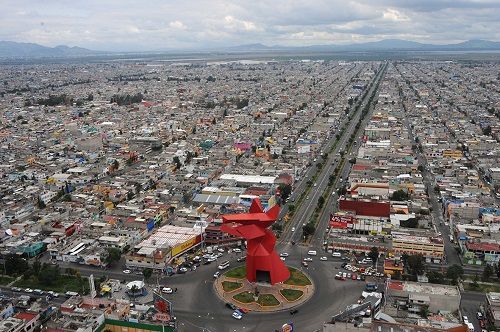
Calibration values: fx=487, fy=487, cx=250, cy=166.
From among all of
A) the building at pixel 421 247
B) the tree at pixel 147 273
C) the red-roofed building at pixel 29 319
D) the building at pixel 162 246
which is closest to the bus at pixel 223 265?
the building at pixel 162 246

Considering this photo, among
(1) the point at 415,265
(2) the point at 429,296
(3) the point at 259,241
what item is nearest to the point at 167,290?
(3) the point at 259,241

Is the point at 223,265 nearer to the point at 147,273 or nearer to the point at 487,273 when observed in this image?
the point at 147,273

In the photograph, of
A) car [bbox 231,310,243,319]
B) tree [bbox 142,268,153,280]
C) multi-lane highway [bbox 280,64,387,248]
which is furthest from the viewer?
multi-lane highway [bbox 280,64,387,248]

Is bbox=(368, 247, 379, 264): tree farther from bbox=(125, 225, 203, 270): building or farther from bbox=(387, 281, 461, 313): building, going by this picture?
bbox=(125, 225, 203, 270): building

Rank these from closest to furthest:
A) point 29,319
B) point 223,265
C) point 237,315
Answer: point 29,319 → point 237,315 → point 223,265

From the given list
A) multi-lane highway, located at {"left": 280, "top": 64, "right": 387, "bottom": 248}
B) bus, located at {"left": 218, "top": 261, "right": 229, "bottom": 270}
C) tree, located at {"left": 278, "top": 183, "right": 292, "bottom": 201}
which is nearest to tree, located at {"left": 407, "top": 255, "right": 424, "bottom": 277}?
multi-lane highway, located at {"left": 280, "top": 64, "right": 387, "bottom": 248}

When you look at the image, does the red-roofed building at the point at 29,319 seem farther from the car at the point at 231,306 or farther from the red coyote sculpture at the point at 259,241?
the red coyote sculpture at the point at 259,241
